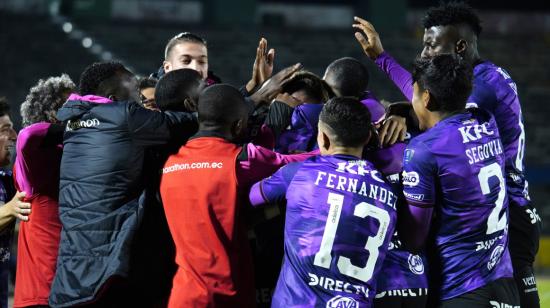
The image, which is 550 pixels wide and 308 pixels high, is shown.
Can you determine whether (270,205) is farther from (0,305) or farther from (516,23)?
(516,23)

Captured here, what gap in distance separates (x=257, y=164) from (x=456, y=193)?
103 centimetres

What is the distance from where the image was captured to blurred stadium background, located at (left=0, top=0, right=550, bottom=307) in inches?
882

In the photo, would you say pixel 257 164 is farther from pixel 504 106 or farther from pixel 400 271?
pixel 504 106

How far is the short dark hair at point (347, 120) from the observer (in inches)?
155

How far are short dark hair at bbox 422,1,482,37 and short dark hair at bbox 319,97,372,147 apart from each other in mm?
1277

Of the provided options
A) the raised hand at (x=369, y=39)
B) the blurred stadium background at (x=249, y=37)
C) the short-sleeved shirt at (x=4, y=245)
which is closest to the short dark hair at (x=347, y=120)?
the raised hand at (x=369, y=39)

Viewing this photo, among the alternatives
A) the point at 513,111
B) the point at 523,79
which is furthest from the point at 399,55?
the point at 513,111

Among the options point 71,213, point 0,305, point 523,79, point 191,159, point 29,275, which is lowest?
point 523,79

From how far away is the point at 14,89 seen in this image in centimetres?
2128

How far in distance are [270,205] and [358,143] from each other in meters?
0.54

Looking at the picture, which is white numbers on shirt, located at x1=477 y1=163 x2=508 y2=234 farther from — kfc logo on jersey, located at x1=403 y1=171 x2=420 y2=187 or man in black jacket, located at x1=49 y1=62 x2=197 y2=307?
man in black jacket, located at x1=49 y1=62 x2=197 y2=307

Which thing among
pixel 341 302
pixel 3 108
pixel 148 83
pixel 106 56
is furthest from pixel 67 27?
pixel 341 302

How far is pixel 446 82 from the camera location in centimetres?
418

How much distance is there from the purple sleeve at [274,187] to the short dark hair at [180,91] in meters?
0.68
